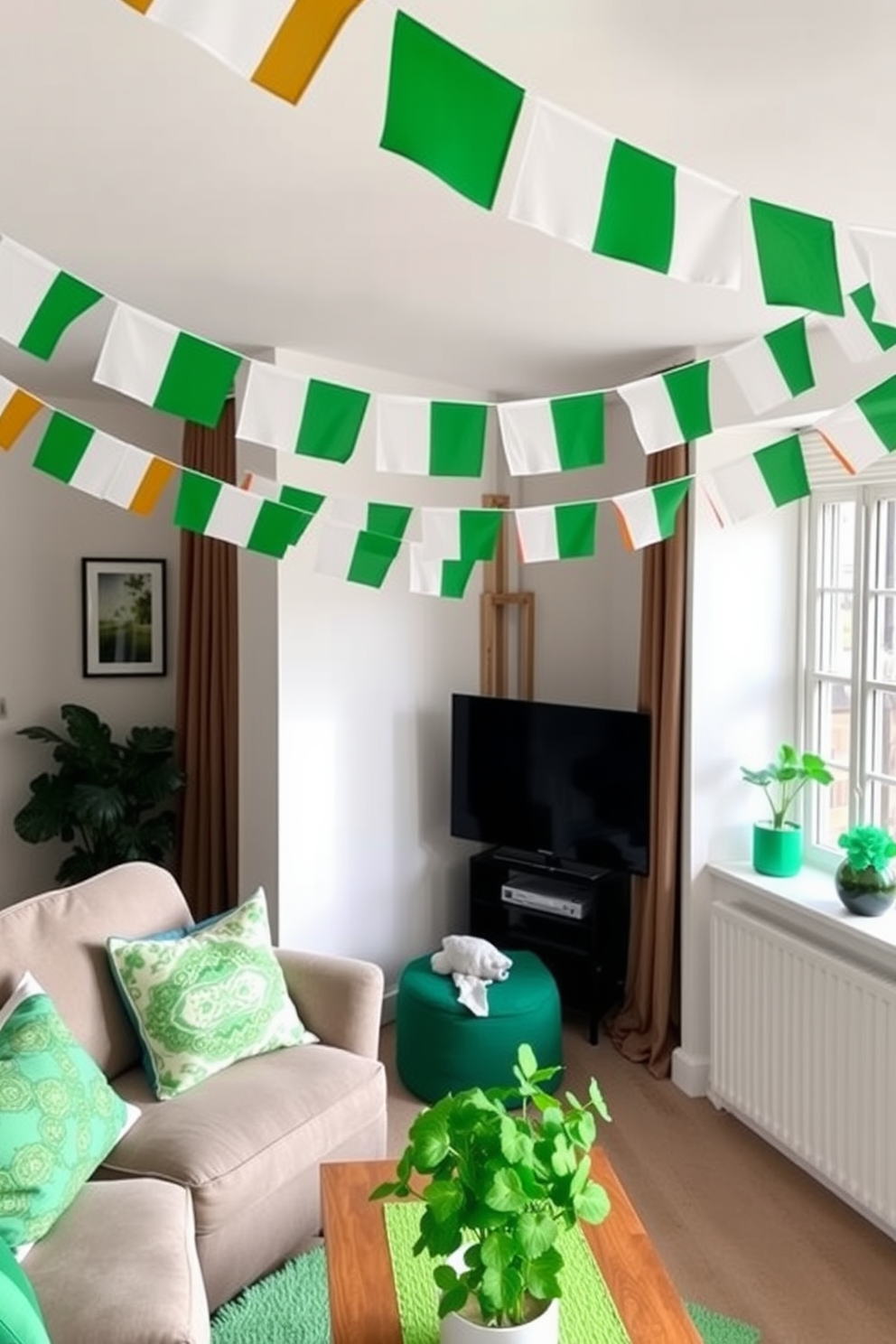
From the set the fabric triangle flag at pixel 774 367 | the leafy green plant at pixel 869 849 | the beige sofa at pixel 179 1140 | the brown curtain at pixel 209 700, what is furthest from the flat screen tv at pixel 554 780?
the fabric triangle flag at pixel 774 367

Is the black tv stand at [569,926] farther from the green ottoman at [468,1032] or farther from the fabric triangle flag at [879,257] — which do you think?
the fabric triangle flag at [879,257]

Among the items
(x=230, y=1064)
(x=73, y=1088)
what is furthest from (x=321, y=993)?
(x=73, y=1088)

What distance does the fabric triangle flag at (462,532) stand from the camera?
2.51 meters

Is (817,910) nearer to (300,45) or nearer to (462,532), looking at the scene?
(462,532)

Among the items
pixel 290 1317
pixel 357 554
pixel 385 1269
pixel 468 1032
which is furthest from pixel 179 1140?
pixel 357 554

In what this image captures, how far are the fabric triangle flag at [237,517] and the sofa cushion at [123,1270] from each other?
1386 millimetres

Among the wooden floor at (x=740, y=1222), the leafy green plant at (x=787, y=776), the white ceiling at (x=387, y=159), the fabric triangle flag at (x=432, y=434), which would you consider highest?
the white ceiling at (x=387, y=159)

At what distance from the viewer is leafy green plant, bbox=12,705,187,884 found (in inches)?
165

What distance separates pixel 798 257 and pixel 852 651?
2.27 m

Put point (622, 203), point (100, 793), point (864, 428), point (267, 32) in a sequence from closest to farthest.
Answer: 1. point (267, 32)
2. point (622, 203)
3. point (864, 428)
4. point (100, 793)

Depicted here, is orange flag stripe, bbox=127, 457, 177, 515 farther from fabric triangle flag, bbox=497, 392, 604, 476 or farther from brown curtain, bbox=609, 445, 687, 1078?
brown curtain, bbox=609, 445, 687, 1078

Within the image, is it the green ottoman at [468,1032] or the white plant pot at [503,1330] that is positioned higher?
the white plant pot at [503,1330]

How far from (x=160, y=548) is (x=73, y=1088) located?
2824 millimetres

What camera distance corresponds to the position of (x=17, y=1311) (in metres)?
1.60
